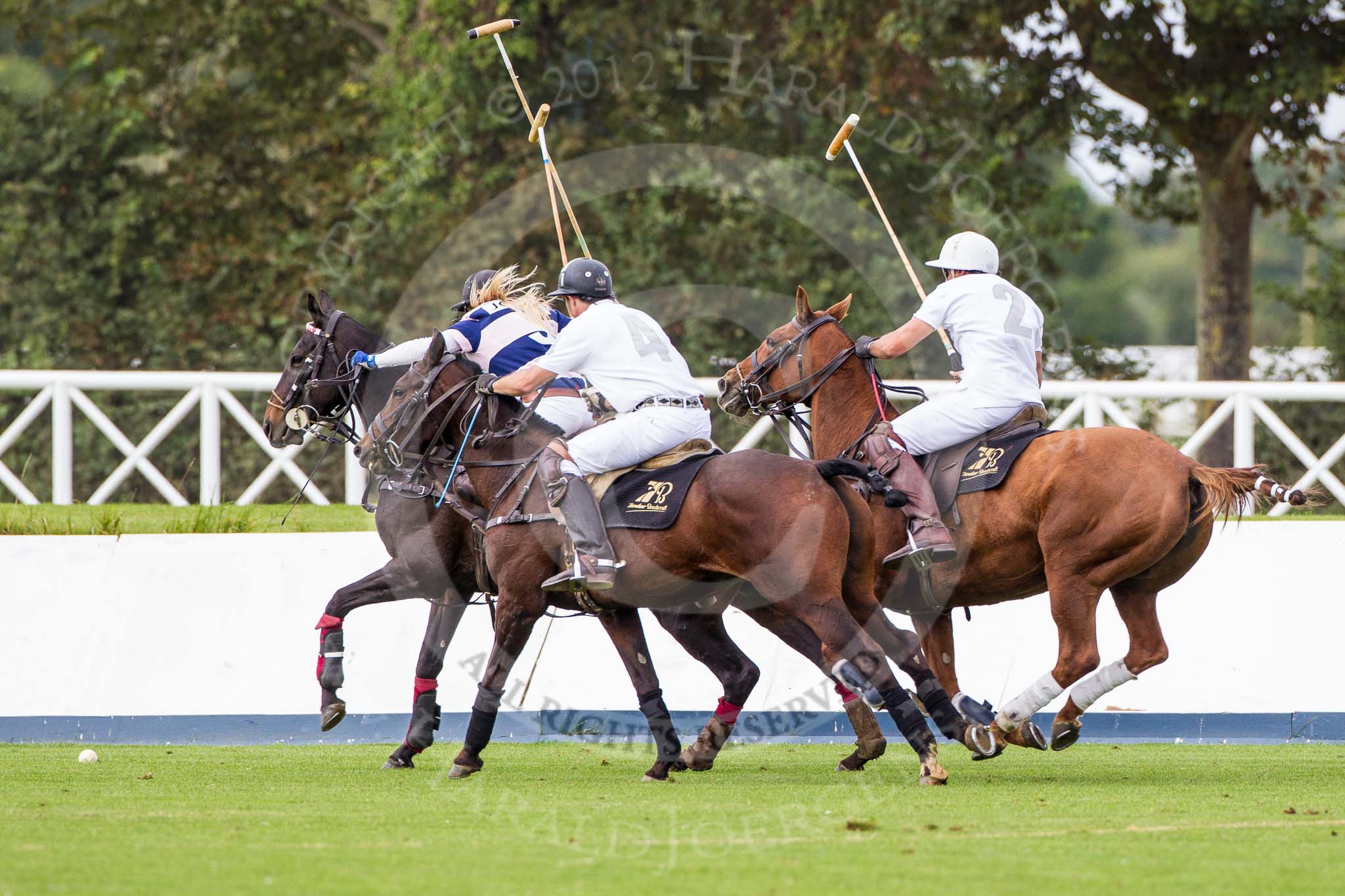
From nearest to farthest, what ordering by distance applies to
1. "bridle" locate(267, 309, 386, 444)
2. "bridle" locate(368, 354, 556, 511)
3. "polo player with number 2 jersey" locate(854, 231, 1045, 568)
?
"polo player with number 2 jersey" locate(854, 231, 1045, 568), "bridle" locate(368, 354, 556, 511), "bridle" locate(267, 309, 386, 444)

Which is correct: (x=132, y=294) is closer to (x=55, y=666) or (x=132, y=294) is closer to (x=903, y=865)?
(x=55, y=666)

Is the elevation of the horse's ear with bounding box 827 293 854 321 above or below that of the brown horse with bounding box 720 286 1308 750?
above

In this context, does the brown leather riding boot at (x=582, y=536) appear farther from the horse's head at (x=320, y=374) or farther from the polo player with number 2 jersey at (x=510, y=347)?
the horse's head at (x=320, y=374)

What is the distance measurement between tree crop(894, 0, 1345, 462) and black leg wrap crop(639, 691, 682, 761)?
31.5ft

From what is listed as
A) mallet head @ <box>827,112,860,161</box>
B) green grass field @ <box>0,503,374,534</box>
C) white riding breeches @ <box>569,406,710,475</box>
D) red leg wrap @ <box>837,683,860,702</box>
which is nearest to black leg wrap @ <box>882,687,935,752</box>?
red leg wrap @ <box>837,683,860,702</box>

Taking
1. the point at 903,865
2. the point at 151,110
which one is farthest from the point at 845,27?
the point at 903,865

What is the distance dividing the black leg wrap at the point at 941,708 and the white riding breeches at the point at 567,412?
2119mm

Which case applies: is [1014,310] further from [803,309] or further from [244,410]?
[244,410]

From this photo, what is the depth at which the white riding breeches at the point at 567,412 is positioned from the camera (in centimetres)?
844

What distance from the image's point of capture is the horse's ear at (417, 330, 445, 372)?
789 cm

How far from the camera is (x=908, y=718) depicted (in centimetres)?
702

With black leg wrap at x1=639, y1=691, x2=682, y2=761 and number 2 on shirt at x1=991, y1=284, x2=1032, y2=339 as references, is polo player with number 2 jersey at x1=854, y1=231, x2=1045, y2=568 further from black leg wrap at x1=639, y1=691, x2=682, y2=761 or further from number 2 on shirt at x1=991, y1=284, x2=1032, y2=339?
black leg wrap at x1=639, y1=691, x2=682, y2=761

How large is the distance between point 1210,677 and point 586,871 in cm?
491

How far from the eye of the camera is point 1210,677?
9008 millimetres
